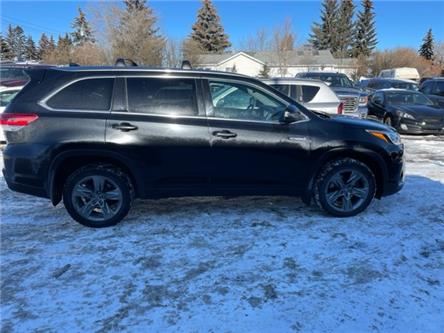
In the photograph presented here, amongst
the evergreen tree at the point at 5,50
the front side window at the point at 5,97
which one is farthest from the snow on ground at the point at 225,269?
the evergreen tree at the point at 5,50

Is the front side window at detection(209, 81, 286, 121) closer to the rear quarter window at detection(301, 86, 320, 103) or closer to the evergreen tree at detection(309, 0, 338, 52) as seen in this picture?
the rear quarter window at detection(301, 86, 320, 103)

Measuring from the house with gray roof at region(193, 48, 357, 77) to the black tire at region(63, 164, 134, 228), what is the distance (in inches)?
1624

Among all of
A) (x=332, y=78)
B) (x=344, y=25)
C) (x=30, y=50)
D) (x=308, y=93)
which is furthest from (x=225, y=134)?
(x=30, y=50)

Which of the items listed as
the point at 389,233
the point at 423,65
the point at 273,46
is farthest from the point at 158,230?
the point at 423,65

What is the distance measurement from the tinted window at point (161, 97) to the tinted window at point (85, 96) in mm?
251

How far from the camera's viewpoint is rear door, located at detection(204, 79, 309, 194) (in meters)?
4.23

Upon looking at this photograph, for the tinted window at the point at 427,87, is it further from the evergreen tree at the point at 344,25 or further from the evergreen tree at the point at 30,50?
the evergreen tree at the point at 30,50

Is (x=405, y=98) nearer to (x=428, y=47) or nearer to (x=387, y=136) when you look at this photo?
(x=387, y=136)

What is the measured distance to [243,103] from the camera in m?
4.45

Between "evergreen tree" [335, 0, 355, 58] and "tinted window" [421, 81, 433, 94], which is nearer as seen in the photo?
"tinted window" [421, 81, 433, 94]

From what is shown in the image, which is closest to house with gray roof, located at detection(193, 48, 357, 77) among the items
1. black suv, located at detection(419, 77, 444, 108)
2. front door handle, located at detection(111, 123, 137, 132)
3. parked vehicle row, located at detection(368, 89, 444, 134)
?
black suv, located at detection(419, 77, 444, 108)

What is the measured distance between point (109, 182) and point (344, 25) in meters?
65.5

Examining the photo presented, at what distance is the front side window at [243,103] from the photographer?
431cm

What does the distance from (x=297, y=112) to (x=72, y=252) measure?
112 inches
